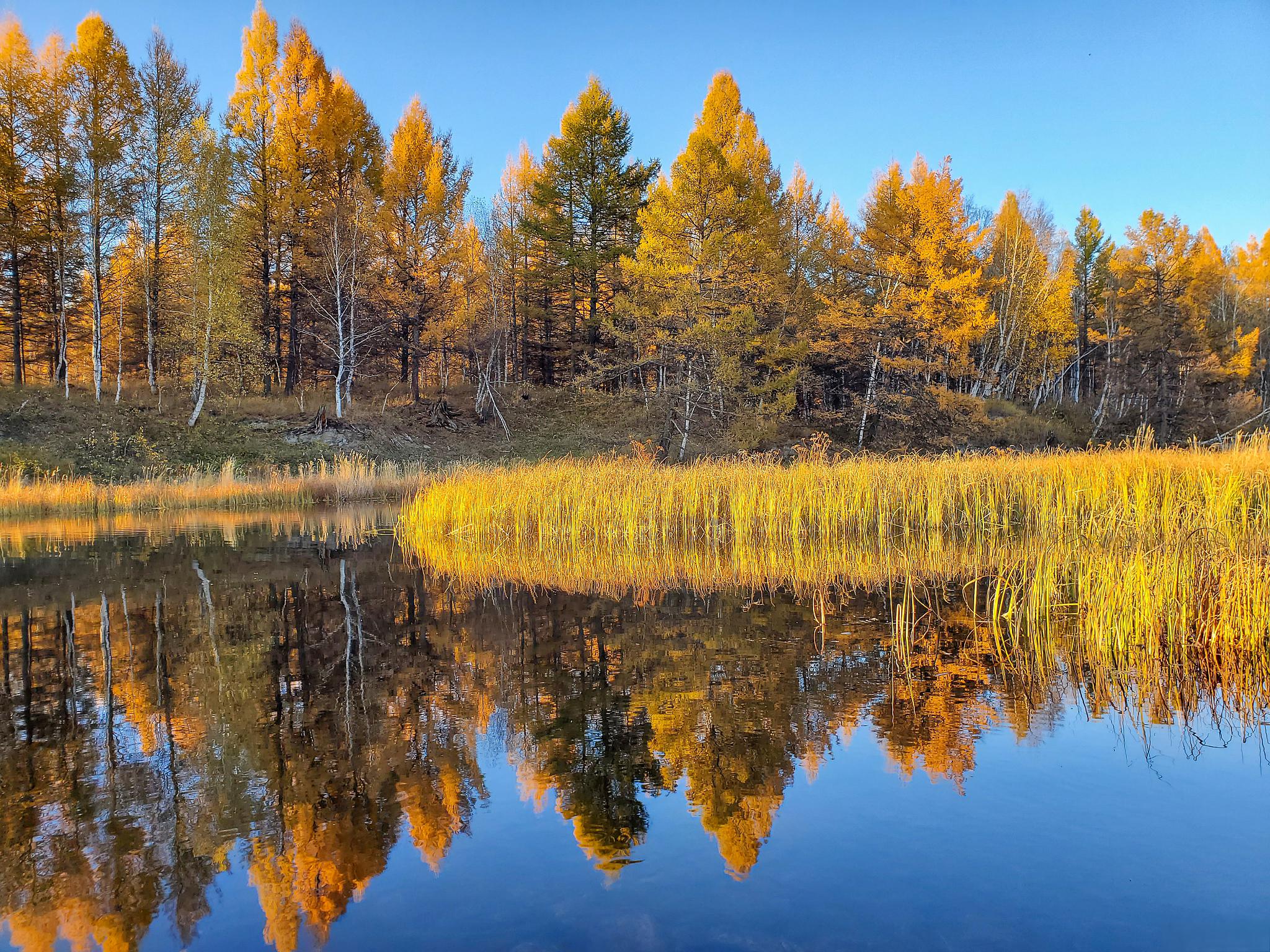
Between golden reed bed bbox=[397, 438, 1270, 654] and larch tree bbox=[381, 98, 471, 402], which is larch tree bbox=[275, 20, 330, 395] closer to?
larch tree bbox=[381, 98, 471, 402]

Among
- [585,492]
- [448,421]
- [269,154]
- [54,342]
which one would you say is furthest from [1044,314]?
[54,342]

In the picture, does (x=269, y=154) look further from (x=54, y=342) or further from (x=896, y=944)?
(x=896, y=944)

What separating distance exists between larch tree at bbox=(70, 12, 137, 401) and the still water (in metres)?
19.4

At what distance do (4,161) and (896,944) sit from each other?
26.4 m

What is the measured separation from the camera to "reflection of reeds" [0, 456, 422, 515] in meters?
15.1

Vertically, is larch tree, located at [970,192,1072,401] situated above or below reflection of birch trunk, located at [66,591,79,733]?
above

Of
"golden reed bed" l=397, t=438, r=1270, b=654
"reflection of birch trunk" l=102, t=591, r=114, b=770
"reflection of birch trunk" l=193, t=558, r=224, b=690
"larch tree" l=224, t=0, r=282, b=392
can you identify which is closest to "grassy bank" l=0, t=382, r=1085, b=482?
"larch tree" l=224, t=0, r=282, b=392

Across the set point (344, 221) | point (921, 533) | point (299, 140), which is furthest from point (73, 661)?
point (299, 140)

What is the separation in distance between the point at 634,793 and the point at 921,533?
25.8 ft

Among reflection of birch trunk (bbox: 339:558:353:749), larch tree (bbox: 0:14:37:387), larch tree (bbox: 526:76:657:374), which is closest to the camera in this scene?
reflection of birch trunk (bbox: 339:558:353:749)

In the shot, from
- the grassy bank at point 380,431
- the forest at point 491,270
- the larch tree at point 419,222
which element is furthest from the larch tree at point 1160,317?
the larch tree at point 419,222

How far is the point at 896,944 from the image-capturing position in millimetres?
2180

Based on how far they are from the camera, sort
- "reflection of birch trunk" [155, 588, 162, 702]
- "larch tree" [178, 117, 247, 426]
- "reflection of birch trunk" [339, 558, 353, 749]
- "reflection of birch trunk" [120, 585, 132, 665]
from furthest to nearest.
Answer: "larch tree" [178, 117, 247, 426] → "reflection of birch trunk" [120, 585, 132, 665] → "reflection of birch trunk" [155, 588, 162, 702] → "reflection of birch trunk" [339, 558, 353, 749]

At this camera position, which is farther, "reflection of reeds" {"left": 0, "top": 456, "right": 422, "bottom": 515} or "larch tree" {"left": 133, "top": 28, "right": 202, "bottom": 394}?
"larch tree" {"left": 133, "top": 28, "right": 202, "bottom": 394}
